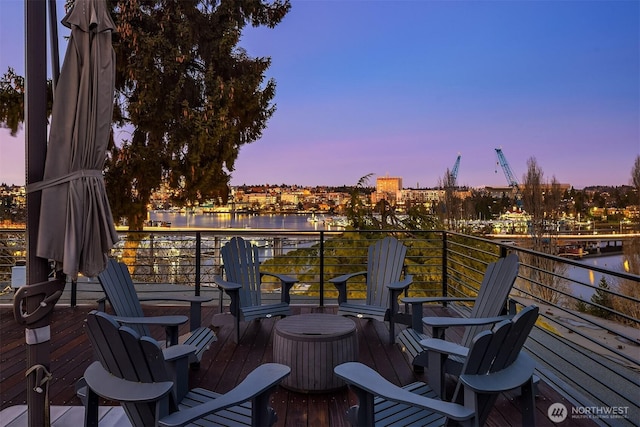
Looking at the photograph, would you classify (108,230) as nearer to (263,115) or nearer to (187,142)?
(187,142)

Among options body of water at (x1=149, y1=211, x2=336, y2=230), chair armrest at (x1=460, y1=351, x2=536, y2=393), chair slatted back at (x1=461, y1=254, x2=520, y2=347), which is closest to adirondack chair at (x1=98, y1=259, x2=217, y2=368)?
chair armrest at (x1=460, y1=351, x2=536, y2=393)

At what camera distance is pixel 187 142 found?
9242 mm

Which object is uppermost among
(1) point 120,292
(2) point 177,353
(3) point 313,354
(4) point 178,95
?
(4) point 178,95

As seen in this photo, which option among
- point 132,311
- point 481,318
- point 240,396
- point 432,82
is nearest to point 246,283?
point 132,311

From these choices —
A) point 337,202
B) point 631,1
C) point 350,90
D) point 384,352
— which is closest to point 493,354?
point 384,352

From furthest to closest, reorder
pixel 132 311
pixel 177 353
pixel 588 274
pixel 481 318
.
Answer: pixel 588 274, pixel 132 311, pixel 481 318, pixel 177 353

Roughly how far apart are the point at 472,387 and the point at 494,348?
20cm

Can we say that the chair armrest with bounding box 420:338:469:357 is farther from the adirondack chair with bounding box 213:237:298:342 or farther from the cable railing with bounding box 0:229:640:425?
the adirondack chair with bounding box 213:237:298:342

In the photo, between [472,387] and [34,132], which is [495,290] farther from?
[34,132]

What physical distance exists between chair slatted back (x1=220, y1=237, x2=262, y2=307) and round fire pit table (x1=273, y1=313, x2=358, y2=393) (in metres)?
1.25

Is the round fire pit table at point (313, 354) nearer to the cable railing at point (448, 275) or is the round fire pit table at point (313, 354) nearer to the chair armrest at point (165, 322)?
the chair armrest at point (165, 322)

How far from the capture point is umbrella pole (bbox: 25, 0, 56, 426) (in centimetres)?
177

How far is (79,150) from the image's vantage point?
5.98ft

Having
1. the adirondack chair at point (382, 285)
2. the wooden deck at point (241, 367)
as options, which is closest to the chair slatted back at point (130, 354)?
the wooden deck at point (241, 367)
